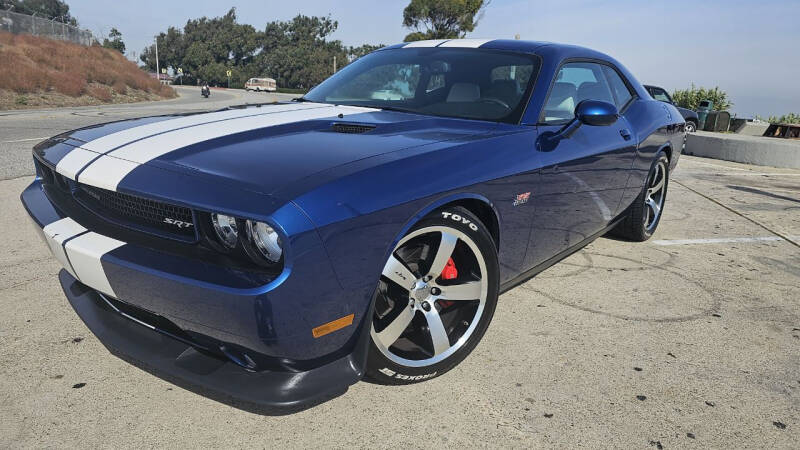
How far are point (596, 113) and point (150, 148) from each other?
196 cm

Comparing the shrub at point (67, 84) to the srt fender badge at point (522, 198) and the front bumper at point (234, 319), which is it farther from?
the srt fender badge at point (522, 198)

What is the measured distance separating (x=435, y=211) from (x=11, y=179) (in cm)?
502

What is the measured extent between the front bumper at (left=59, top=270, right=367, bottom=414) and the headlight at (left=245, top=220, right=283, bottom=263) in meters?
0.36

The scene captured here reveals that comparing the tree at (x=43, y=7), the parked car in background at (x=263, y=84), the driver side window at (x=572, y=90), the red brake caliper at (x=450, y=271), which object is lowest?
the red brake caliper at (x=450, y=271)

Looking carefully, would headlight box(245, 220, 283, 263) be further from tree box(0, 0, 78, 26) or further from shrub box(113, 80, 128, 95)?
tree box(0, 0, 78, 26)

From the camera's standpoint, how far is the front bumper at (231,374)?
1.68 metres

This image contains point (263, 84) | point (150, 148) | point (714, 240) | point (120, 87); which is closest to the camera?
point (150, 148)

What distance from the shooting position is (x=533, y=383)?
7.44ft

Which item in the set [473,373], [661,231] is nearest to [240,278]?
[473,373]

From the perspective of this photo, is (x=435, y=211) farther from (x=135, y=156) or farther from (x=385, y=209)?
(x=135, y=156)

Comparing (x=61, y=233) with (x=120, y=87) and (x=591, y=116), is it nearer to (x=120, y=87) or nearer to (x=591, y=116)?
(x=591, y=116)

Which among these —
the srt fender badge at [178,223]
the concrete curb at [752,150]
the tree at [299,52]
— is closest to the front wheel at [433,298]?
the srt fender badge at [178,223]

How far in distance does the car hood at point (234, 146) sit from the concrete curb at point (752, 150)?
32.2 ft

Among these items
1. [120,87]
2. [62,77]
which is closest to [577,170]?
[62,77]
